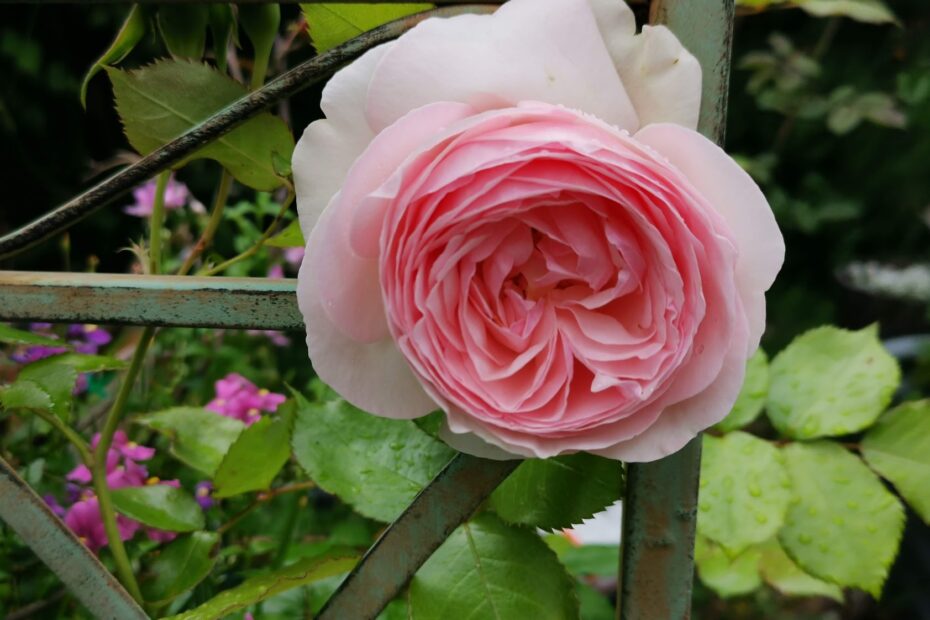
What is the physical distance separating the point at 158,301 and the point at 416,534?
0.51ft

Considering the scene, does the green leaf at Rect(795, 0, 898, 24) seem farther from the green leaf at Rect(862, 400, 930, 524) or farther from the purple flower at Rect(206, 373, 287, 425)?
the purple flower at Rect(206, 373, 287, 425)

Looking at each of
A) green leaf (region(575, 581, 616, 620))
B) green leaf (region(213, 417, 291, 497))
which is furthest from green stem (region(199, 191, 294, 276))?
green leaf (region(575, 581, 616, 620))

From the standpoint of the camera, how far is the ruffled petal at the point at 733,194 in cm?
29

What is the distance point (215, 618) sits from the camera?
0.36 metres

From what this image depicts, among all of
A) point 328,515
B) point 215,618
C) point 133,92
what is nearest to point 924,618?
point 328,515

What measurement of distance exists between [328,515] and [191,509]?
0.50 meters

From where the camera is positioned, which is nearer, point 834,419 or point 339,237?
point 339,237

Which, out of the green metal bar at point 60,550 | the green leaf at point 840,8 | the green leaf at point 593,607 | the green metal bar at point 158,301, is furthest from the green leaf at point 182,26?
the green leaf at point 593,607

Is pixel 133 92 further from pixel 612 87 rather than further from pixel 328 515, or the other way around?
pixel 328 515

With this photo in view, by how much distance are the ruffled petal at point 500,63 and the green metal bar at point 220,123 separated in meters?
0.05

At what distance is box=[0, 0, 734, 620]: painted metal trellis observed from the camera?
334 millimetres

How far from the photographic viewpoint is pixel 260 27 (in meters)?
0.40

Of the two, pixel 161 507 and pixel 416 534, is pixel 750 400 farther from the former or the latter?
pixel 161 507

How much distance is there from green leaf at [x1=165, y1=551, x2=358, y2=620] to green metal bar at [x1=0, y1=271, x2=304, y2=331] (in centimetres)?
12
